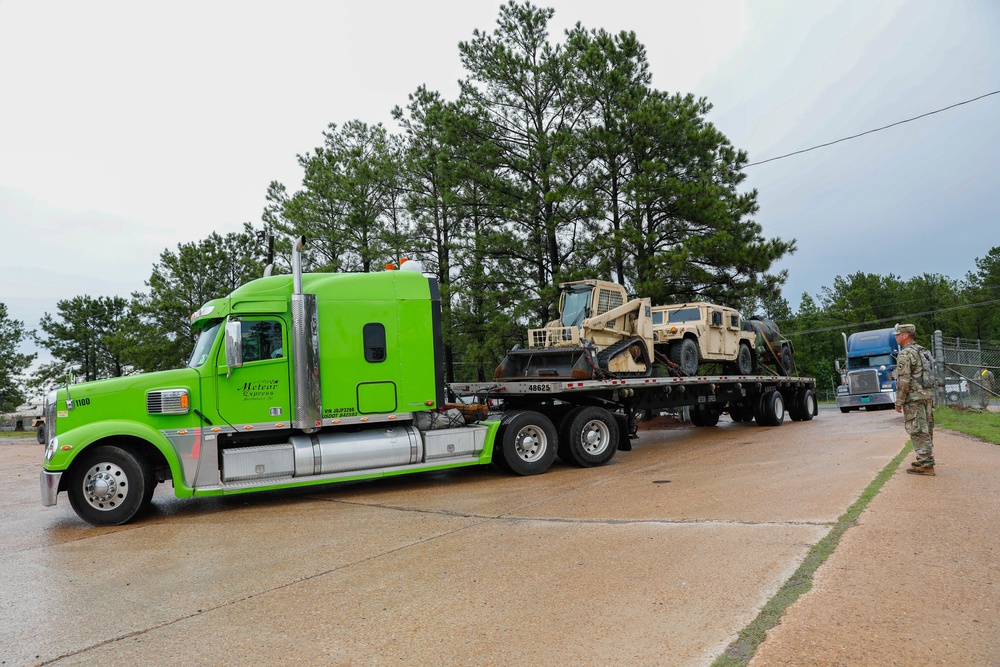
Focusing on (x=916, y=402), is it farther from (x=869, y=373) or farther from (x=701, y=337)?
(x=869, y=373)

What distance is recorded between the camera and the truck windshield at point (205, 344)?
869 centimetres

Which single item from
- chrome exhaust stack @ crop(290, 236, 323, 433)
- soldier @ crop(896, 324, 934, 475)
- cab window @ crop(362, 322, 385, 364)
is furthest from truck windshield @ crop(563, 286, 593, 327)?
soldier @ crop(896, 324, 934, 475)

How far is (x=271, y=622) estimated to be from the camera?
4.30m

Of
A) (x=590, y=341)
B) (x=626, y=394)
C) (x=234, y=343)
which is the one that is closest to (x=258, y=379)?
(x=234, y=343)

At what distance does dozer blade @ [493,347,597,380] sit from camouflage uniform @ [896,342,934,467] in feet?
16.0

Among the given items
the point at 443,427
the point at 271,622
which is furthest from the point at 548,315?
the point at 271,622

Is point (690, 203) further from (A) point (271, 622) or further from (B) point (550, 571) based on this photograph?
(A) point (271, 622)

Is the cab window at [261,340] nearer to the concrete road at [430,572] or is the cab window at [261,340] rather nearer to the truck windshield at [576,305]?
the concrete road at [430,572]

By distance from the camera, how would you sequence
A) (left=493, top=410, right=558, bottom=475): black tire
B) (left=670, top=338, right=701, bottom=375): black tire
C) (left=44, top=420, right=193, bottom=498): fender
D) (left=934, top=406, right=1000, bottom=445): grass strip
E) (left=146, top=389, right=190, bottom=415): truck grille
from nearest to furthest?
(left=44, top=420, right=193, bottom=498): fender → (left=146, top=389, right=190, bottom=415): truck grille → (left=493, top=410, right=558, bottom=475): black tire → (left=934, top=406, right=1000, bottom=445): grass strip → (left=670, top=338, right=701, bottom=375): black tire

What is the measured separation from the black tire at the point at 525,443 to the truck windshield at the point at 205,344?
4272 mm

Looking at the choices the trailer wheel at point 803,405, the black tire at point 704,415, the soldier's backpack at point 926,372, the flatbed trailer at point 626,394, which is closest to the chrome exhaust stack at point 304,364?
the flatbed trailer at point 626,394

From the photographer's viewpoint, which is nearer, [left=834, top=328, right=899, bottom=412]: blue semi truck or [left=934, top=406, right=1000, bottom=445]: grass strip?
[left=934, top=406, right=1000, bottom=445]: grass strip

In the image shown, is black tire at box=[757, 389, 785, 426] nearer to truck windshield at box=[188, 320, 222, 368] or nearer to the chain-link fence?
the chain-link fence

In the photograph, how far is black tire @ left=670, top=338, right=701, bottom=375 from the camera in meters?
14.8
